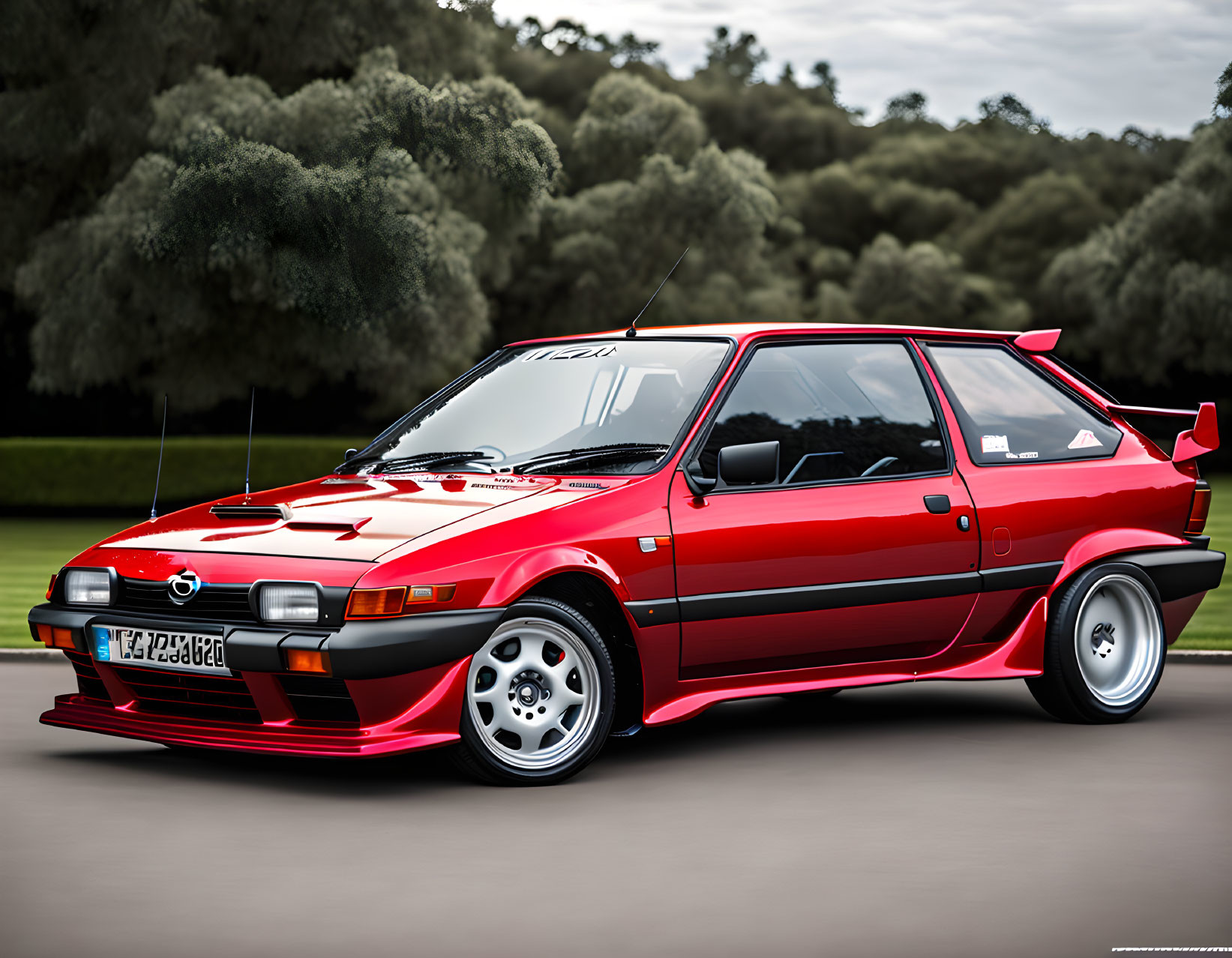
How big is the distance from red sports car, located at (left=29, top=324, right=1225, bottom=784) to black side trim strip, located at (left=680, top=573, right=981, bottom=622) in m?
0.01

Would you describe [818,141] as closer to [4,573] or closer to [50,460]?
[50,460]

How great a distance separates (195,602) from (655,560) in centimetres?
172

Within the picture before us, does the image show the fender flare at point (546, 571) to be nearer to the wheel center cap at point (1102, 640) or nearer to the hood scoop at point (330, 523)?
the hood scoop at point (330, 523)

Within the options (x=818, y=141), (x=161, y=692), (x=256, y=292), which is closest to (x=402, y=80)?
(x=256, y=292)

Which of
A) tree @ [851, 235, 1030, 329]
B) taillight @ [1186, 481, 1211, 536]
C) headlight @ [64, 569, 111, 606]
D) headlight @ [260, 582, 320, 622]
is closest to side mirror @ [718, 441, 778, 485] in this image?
headlight @ [260, 582, 320, 622]

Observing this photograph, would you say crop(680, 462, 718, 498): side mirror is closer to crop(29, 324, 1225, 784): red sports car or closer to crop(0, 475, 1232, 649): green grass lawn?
crop(29, 324, 1225, 784): red sports car

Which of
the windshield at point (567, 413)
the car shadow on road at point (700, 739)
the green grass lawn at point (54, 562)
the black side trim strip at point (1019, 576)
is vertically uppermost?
the windshield at point (567, 413)

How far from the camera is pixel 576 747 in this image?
23.4 feet

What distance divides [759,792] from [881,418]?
199 cm

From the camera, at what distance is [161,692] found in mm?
7172

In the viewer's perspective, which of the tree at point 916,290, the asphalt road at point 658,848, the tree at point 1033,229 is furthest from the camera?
the tree at point 1033,229

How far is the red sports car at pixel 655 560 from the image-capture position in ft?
→ 22.2

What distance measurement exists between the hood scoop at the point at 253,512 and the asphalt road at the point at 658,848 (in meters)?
0.98

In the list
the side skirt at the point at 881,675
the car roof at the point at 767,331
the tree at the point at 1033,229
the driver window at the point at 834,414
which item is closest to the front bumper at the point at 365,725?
the side skirt at the point at 881,675
